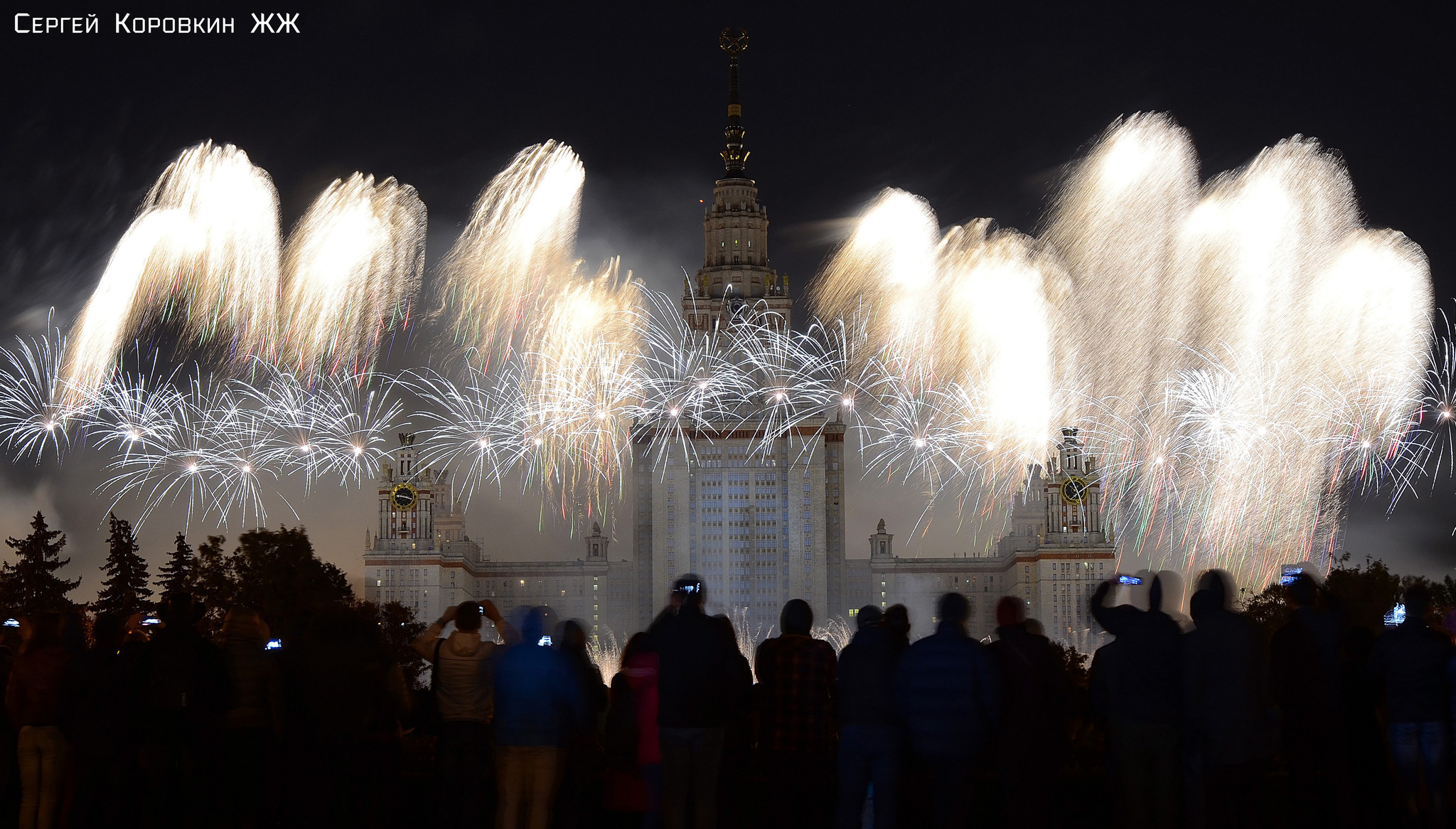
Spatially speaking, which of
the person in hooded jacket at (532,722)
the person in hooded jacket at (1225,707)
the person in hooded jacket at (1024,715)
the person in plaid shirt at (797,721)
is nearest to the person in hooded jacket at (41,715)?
the person in hooded jacket at (532,722)

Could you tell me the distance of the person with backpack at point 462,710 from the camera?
1525 cm

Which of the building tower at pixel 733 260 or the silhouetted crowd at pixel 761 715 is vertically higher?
the building tower at pixel 733 260

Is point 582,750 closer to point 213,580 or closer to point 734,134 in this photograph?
point 213,580

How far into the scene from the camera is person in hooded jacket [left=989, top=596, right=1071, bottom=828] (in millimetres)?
14820

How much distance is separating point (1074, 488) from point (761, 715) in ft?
440

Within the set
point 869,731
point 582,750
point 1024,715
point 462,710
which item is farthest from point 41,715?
point 1024,715

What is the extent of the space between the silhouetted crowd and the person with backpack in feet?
0.07

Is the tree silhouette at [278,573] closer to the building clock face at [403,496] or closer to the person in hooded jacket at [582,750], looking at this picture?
the building clock face at [403,496]

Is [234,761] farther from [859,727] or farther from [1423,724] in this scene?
[1423,724]

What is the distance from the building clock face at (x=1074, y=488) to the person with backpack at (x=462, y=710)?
13435 cm

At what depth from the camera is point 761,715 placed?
15508 mm

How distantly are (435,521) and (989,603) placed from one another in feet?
175

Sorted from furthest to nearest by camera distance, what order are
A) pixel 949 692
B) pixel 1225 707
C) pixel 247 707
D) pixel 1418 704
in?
pixel 247 707
pixel 1418 704
pixel 1225 707
pixel 949 692

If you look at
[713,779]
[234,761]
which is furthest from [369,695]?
[713,779]
